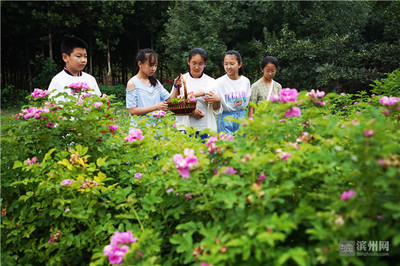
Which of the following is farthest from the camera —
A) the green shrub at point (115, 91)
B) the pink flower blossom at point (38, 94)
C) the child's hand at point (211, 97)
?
the green shrub at point (115, 91)

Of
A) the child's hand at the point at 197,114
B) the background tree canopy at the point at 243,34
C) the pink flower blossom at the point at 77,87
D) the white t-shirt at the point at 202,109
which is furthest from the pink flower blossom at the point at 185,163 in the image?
the background tree canopy at the point at 243,34

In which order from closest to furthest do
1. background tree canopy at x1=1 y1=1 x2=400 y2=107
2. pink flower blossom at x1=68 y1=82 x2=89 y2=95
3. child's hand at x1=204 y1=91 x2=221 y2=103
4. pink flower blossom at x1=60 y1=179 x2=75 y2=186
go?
1. pink flower blossom at x1=60 y1=179 x2=75 y2=186
2. pink flower blossom at x1=68 y1=82 x2=89 y2=95
3. child's hand at x1=204 y1=91 x2=221 y2=103
4. background tree canopy at x1=1 y1=1 x2=400 y2=107

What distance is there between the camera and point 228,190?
4.87 ft

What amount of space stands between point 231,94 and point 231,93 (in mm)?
14

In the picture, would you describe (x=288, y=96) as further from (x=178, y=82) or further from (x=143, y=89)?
(x=143, y=89)

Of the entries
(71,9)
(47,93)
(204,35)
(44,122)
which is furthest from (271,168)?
(71,9)

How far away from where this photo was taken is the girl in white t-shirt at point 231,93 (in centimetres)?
387

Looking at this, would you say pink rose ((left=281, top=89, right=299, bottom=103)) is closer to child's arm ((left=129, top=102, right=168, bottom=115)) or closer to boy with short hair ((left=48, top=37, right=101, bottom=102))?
child's arm ((left=129, top=102, right=168, bottom=115))

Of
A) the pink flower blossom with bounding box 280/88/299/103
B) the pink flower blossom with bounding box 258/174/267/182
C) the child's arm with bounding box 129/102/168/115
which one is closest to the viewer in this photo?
the pink flower blossom with bounding box 258/174/267/182

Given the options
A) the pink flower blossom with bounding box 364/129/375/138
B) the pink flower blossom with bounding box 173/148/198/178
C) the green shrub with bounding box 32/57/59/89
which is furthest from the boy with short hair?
the green shrub with bounding box 32/57/59/89

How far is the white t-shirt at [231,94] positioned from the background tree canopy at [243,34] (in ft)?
21.9

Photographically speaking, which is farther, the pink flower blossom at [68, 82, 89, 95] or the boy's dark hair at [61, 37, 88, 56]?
the boy's dark hair at [61, 37, 88, 56]

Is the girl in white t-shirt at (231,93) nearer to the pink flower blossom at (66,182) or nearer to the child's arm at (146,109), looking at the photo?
the child's arm at (146,109)

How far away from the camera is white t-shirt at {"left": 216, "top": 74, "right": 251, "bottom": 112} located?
387 cm
